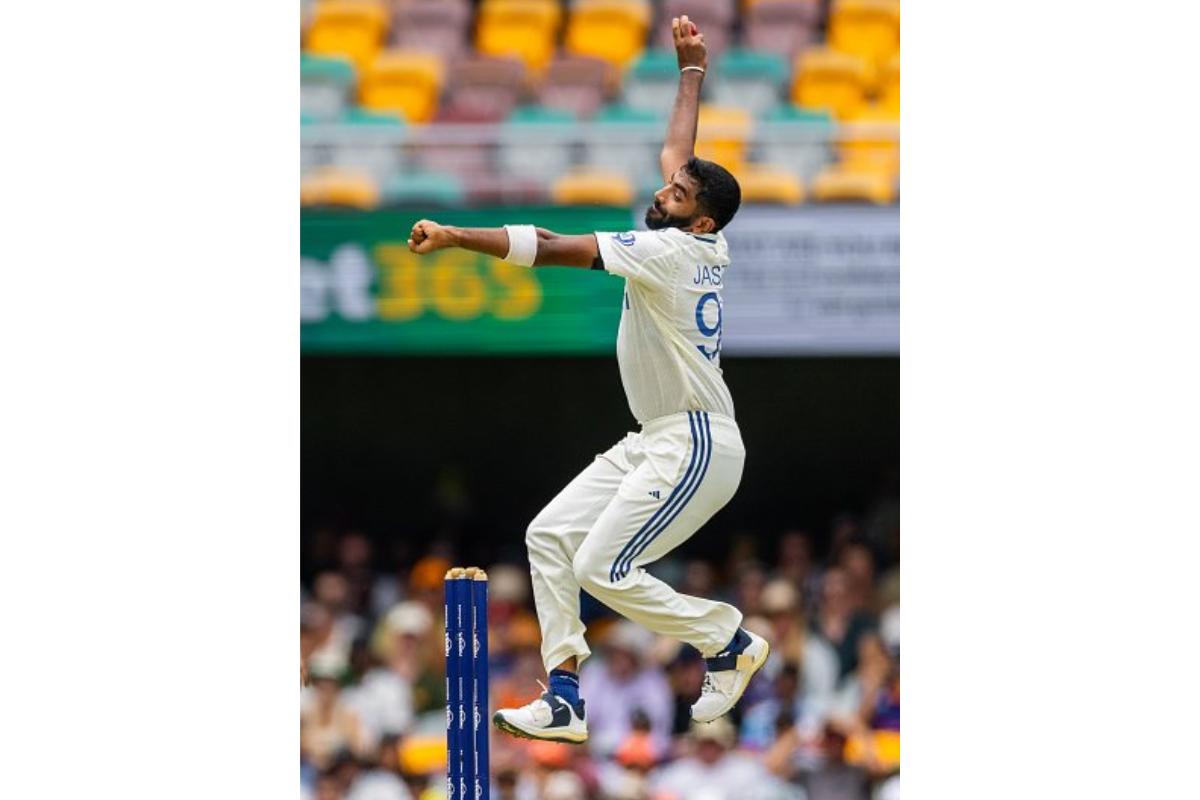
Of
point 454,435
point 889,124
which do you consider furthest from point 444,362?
point 889,124

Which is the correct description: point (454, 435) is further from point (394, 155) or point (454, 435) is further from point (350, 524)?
point (394, 155)

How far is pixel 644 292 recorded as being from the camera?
279 inches

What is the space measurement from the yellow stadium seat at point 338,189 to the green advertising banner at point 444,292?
0.19 ft

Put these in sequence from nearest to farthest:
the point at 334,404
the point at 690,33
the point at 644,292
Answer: the point at 644,292, the point at 690,33, the point at 334,404

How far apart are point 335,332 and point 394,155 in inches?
37.4

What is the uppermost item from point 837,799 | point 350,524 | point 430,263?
point 430,263

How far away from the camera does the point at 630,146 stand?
8.61m

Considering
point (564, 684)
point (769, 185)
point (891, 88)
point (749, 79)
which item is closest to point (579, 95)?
point (749, 79)

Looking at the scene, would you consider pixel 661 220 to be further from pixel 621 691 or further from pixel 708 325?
pixel 621 691

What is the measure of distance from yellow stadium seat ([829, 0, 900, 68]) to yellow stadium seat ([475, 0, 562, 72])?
55.2 inches

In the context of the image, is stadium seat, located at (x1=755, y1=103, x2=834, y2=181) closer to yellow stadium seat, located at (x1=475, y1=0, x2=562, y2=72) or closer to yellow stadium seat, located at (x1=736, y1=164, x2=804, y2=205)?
yellow stadium seat, located at (x1=736, y1=164, x2=804, y2=205)

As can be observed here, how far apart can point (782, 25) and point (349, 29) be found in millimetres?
2110

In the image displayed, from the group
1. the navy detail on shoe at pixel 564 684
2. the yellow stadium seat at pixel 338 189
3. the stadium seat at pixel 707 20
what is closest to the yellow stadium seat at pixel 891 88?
the stadium seat at pixel 707 20

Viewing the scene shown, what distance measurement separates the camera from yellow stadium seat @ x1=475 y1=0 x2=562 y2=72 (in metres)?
9.14
